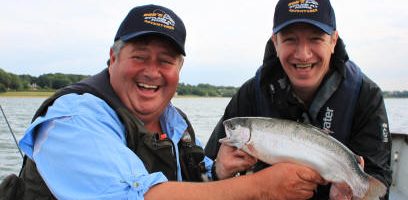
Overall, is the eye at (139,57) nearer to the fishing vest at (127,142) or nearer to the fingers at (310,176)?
the fishing vest at (127,142)

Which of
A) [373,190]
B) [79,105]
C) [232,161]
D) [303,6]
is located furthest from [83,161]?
[303,6]

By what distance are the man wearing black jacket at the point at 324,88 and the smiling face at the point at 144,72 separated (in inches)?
46.9

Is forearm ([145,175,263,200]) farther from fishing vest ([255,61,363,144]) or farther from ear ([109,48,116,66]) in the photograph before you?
fishing vest ([255,61,363,144])

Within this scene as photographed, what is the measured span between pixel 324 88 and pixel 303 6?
32.7 inches

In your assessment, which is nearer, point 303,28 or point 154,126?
point 154,126

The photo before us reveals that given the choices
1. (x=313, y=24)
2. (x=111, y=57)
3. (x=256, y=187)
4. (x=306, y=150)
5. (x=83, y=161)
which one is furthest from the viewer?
(x=313, y=24)

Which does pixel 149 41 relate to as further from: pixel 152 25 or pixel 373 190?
pixel 373 190

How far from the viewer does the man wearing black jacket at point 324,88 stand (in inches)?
163

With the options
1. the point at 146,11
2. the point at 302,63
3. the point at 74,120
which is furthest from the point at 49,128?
the point at 302,63

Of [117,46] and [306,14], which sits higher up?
[306,14]

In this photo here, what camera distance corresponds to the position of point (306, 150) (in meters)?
3.36

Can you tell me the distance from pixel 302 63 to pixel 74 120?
2271mm

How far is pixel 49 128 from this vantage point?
270 centimetres

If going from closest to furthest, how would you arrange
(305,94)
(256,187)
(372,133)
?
1. (256,187)
2. (372,133)
3. (305,94)
